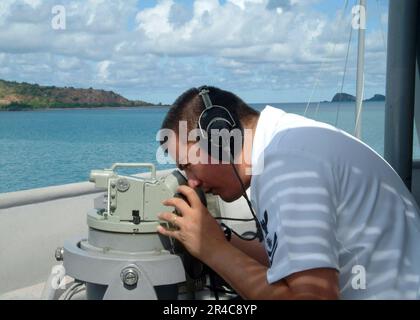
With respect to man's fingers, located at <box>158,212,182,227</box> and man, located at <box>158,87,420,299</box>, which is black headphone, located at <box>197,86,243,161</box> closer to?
man, located at <box>158,87,420,299</box>

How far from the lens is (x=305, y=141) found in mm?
1160

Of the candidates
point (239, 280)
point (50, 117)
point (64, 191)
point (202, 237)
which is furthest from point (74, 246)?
point (50, 117)

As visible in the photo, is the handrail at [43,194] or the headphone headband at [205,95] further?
the handrail at [43,194]

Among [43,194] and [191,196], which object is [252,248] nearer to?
[191,196]

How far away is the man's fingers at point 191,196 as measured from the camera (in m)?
1.39

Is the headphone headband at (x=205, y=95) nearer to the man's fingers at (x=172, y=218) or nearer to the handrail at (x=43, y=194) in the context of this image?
the man's fingers at (x=172, y=218)

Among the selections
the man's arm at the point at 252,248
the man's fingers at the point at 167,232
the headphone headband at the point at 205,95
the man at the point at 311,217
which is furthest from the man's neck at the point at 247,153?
the man's arm at the point at 252,248

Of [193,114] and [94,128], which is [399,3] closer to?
[193,114]

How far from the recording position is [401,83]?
13.2ft

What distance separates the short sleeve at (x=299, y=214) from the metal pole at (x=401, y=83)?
10.3 ft

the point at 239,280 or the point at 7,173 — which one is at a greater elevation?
the point at 239,280

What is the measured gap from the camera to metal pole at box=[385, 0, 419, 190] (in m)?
3.91

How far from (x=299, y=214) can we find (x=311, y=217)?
0.08ft

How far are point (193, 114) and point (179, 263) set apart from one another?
0.41 meters
